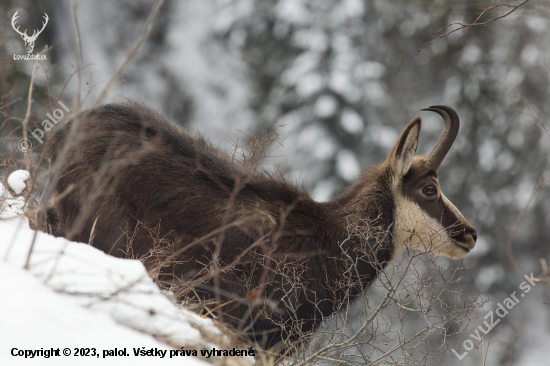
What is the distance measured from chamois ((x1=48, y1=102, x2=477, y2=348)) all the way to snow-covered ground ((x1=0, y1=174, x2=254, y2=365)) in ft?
3.98

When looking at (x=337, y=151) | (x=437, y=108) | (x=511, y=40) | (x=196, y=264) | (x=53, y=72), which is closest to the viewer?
(x=196, y=264)

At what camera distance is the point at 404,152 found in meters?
5.52

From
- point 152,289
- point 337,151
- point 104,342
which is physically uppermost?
point 337,151

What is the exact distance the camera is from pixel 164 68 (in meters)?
19.9

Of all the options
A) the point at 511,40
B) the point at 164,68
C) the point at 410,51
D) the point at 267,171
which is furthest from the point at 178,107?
the point at 267,171

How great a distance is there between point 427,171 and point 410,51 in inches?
599

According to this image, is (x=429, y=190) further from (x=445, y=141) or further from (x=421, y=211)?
(x=445, y=141)

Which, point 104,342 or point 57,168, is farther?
point 57,168

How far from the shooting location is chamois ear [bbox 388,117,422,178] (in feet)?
17.7

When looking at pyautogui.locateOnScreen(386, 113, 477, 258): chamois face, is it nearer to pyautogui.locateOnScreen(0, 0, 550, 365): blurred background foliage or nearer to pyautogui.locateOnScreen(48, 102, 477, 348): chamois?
pyautogui.locateOnScreen(48, 102, 477, 348): chamois

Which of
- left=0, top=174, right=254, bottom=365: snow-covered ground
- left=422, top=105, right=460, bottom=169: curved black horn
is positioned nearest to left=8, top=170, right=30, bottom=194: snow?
left=0, top=174, right=254, bottom=365: snow-covered ground

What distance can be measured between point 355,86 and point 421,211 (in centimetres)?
972

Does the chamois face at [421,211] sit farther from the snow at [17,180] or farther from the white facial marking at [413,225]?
the snow at [17,180]

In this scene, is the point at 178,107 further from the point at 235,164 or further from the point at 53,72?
the point at 235,164
